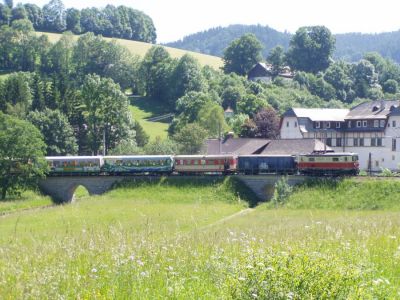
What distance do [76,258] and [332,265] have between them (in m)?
4.89

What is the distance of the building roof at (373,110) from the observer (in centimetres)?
7496

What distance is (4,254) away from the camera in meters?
12.3

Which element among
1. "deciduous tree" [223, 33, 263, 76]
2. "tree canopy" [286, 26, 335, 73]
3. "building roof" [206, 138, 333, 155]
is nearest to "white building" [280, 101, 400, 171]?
"building roof" [206, 138, 333, 155]

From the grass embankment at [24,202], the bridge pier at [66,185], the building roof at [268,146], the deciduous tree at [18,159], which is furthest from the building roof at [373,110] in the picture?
the grass embankment at [24,202]

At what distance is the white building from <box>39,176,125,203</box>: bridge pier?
27.6 meters

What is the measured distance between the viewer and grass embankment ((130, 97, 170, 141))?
105m

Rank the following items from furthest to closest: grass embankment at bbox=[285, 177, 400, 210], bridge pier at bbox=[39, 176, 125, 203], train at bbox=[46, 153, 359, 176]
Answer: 1. bridge pier at bbox=[39, 176, 125, 203]
2. train at bbox=[46, 153, 359, 176]
3. grass embankment at bbox=[285, 177, 400, 210]

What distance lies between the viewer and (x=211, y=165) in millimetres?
61094

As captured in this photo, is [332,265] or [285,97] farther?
[285,97]

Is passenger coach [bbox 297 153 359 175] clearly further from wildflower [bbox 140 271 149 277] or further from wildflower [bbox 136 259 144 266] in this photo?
wildflower [bbox 140 271 149 277]

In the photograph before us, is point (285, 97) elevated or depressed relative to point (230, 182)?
elevated

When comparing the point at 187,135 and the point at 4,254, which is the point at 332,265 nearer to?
the point at 4,254

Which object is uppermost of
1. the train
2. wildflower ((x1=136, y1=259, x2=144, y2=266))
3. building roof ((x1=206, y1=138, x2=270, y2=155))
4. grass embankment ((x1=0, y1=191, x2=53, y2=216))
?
wildflower ((x1=136, y1=259, x2=144, y2=266))

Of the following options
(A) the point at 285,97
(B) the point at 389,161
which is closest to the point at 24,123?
(B) the point at 389,161
